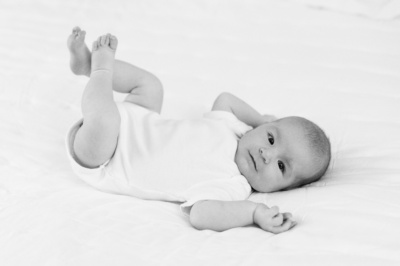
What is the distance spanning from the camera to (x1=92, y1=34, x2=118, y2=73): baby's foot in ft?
4.70

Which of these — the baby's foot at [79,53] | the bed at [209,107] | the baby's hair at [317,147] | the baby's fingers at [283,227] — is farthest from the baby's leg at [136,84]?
the baby's fingers at [283,227]

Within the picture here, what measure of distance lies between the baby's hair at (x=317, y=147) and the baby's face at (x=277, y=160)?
0.04 ft

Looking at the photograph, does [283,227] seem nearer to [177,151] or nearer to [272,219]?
[272,219]

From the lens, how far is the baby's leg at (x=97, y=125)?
1.34m

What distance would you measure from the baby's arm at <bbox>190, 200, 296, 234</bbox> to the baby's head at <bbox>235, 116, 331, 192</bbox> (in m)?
0.17

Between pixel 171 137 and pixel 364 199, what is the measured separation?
1.44ft

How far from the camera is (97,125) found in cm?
134

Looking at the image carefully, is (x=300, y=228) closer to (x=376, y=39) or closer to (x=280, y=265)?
(x=280, y=265)

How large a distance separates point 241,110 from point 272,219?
1.59 feet

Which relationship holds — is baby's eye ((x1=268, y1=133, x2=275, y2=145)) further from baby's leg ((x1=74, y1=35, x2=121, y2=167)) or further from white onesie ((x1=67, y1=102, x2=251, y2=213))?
baby's leg ((x1=74, y1=35, x2=121, y2=167))

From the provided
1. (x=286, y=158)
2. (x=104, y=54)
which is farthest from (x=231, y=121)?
(x=104, y=54)

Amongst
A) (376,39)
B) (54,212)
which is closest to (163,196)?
(54,212)

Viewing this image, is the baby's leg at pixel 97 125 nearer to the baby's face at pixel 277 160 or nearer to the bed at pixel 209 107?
the bed at pixel 209 107

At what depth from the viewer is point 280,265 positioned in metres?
1.04
